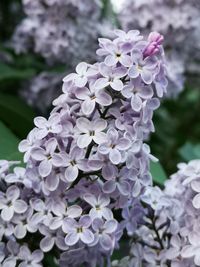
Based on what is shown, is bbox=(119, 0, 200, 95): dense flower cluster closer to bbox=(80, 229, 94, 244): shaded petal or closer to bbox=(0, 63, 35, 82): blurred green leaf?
bbox=(0, 63, 35, 82): blurred green leaf

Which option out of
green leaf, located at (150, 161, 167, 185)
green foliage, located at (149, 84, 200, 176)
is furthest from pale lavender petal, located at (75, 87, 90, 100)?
green foliage, located at (149, 84, 200, 176)

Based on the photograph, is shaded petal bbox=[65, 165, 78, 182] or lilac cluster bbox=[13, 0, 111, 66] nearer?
shaded petal bbox=[65, 165, 78, 182]

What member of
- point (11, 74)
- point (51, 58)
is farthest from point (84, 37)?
point (11, 74)

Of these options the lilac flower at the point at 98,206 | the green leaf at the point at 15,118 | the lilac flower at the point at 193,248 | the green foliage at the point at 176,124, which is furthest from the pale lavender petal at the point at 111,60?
the green foliage at the point at 176,124

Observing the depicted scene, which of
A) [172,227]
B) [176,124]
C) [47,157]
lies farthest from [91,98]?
[176,124]

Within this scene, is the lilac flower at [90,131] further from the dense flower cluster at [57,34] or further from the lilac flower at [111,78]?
the dense flower cluster at [57,34]

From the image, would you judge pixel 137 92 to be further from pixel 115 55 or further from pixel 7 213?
pixel 7 213
